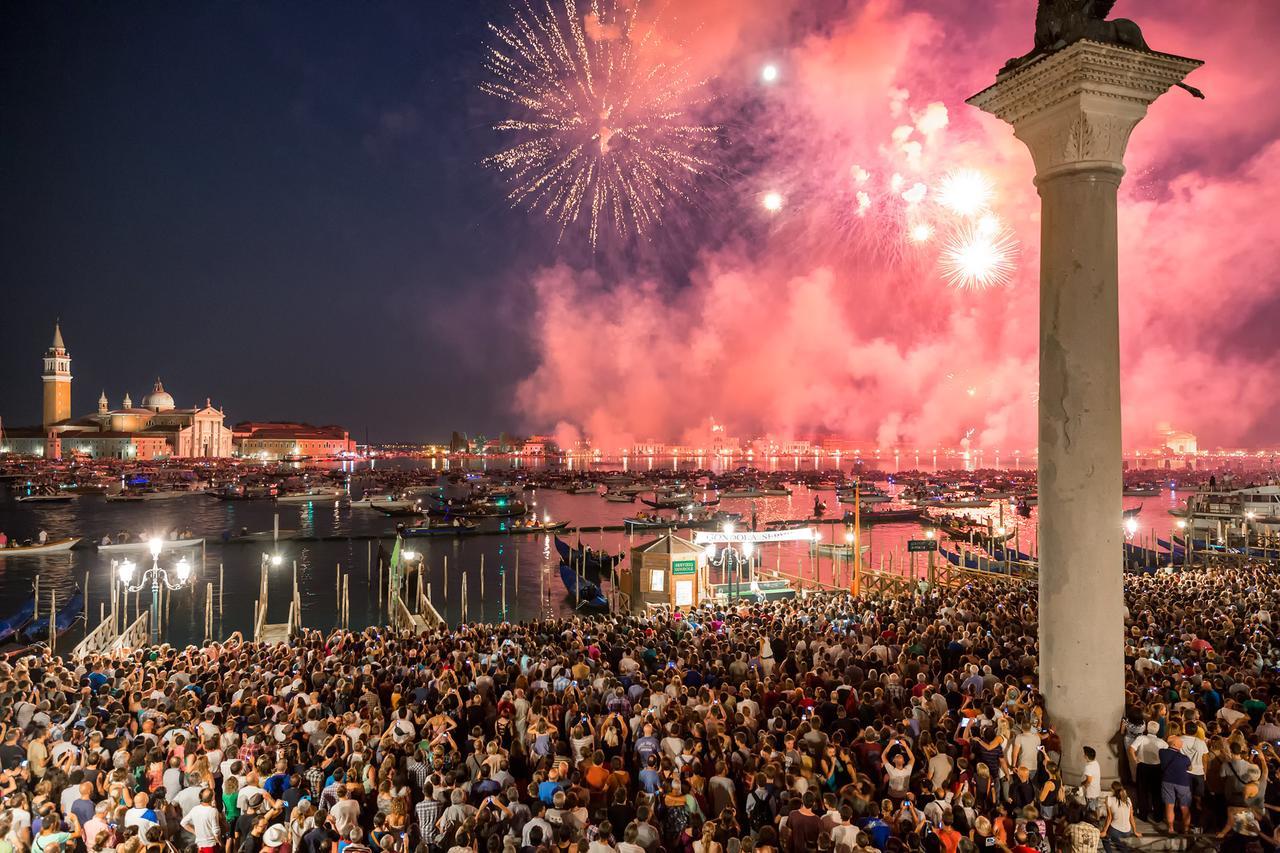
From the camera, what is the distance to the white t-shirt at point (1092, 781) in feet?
16.8

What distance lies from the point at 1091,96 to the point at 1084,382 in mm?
2071

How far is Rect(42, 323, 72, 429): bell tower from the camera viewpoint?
5600 inches

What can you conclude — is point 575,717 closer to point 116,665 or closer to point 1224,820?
point 1224,820

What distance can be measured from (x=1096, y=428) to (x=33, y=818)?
302 inches

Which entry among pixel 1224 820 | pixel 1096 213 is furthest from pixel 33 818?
pixel 1096 213

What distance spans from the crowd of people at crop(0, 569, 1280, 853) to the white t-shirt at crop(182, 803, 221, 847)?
0.04ft

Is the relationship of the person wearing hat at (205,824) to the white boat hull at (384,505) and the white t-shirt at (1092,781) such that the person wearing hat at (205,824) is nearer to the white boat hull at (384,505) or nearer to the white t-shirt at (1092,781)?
the white t-shirt at (1092,781)

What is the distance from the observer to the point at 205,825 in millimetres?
4969

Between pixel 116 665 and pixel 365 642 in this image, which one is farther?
pixel 365 642

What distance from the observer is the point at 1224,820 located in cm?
521

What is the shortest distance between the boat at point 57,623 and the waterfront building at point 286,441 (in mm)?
144720

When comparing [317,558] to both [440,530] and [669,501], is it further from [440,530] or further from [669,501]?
[669,501]

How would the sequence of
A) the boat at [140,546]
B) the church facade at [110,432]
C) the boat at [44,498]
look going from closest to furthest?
the boat at [140,546] → the boat at [44,498] → the church facade at [110,432]

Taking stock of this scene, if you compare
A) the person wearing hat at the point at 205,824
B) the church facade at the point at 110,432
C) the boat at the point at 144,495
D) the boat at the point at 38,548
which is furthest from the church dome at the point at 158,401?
the person wearing hat at the point at 205,824
